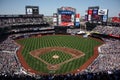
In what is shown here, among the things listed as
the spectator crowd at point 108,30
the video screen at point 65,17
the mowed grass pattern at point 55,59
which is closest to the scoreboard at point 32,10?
the video screen at point 65,17

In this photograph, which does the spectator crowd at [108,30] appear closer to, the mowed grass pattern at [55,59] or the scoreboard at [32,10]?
the mowed grass pattern at [55,59]

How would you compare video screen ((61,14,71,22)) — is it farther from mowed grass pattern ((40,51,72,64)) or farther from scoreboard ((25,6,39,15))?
mowed grass pattern ((40,51,72,64))

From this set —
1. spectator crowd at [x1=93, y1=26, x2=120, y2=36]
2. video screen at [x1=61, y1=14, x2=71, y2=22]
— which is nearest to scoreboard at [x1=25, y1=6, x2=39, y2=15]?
video screen at [x1=61, y1=14, x2=71, y2=22]

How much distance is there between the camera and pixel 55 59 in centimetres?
3656

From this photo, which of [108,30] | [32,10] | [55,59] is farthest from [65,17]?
[55,59]

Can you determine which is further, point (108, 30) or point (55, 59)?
point (108, 30)

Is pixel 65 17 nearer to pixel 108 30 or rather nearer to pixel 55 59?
pixel 108 30

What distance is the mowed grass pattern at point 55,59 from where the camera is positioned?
116ft

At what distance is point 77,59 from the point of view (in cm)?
3722

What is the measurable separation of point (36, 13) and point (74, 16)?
64.9 ft

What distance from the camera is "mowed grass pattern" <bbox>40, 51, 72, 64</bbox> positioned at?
116 feet

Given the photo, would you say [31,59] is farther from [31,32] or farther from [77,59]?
[31,32]

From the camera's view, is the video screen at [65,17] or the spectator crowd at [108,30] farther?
the video screen at [65,17]

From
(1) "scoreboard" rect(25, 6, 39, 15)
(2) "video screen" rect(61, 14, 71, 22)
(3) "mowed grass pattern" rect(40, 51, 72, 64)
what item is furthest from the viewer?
(1) "scoreboard" rect(25, 6, 39, 15)
